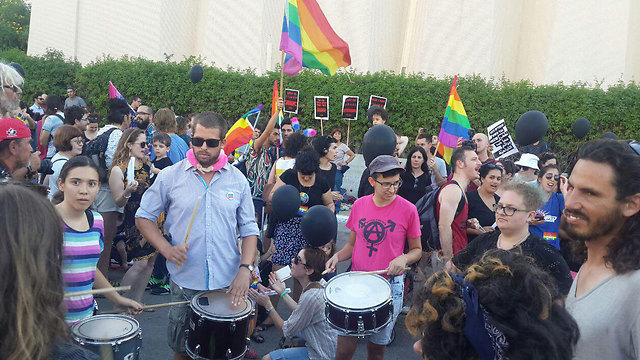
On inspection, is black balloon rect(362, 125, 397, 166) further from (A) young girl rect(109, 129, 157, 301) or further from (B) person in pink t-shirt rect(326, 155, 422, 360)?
(A) young girl rect(109, 129, 157, 301)

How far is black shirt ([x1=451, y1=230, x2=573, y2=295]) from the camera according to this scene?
3281 millimetres

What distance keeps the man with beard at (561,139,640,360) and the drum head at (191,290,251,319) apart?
7.46 ft

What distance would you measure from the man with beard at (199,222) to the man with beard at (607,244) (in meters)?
2.42

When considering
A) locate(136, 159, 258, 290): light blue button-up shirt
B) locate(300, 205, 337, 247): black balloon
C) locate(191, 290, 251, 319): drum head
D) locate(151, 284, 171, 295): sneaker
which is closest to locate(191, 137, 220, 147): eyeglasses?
locate(136, 159, 258, 290): light blue button-up shirt

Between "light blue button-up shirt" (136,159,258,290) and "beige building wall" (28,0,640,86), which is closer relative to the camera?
"light blue button-up shirt" (136,159,258,290)

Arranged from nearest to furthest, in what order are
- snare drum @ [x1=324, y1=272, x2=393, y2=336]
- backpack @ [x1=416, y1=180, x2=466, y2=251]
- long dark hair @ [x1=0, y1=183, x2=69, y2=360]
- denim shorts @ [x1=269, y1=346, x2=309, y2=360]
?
long dark hair @ [x1=0, y1=183, x2=69, y2=360] < snare drum @ [x1=324, y1=272, x2=393, y2=336] < denim shorts @ [x1=269, y1=346, x2=309, y2=360] < backpack @ [x1=416, y1=180, x2=466, y2=251]

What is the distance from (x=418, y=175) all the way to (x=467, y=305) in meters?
5.53

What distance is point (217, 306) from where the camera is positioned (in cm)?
384

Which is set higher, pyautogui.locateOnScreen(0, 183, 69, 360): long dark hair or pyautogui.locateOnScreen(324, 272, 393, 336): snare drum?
pyautogui.locateOnScreen(0, 183, 69, 360): long dark hair

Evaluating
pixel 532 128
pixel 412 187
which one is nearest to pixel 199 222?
pixel 412 187

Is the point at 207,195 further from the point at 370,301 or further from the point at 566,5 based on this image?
the point at 566,5

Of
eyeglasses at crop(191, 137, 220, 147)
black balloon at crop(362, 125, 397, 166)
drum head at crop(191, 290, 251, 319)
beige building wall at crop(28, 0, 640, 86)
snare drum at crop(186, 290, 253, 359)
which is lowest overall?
snare drum at crop(186, 290, 253, 359)

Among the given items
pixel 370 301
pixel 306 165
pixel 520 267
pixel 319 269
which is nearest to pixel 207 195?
pixel 319 269

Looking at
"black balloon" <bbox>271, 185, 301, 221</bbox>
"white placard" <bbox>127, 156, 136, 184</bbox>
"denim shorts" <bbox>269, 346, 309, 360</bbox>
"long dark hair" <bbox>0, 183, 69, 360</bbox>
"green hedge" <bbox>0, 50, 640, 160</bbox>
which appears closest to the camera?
"long dark hair" <bbox>0, 183, 69, 360</bbox>
